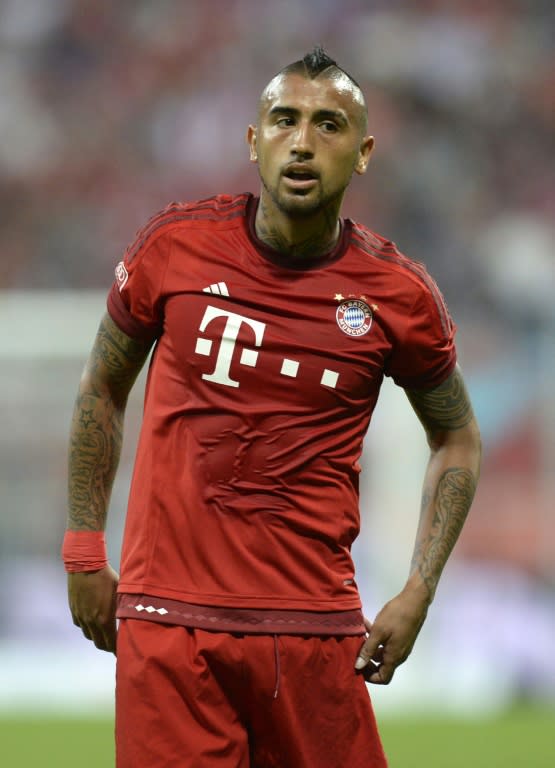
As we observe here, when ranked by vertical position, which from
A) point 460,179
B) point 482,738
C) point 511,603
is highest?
point 460,179

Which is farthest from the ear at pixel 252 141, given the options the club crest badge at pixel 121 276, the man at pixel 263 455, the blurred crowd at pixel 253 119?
the blurred crowd at pixel 253 119

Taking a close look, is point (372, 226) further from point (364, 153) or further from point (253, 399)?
point (253, 399)

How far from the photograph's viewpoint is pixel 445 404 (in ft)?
10.8

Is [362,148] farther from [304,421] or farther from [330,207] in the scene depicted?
[304,421]

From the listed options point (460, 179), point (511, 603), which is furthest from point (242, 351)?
point (460, 179)

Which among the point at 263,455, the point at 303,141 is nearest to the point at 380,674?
the point at 263,455

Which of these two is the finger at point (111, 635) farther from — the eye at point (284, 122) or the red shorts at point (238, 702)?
the eye at point (284, 122)

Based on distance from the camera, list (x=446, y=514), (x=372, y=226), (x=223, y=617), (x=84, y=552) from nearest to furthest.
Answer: (x=223, y=617), (x=84, y=552), (x=446, y=514), (x=372, y=226)

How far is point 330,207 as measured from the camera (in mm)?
3160

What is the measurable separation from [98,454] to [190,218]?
56cm

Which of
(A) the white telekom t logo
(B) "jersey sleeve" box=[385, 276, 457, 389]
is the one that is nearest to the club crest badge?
(A) the white telekom t logo

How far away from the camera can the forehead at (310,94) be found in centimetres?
310

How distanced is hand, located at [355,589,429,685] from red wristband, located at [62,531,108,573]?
1.97 ft

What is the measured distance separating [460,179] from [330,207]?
380 inches
